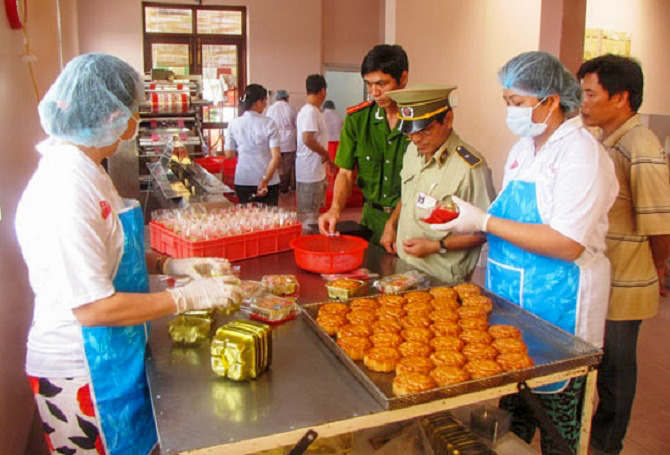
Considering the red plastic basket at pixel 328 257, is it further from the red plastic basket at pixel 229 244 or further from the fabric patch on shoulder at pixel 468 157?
the fabric patch on shoulder at pixel 468 157

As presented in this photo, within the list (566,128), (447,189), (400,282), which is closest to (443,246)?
(447,189)

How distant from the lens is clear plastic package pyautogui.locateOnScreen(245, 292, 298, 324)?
197cm

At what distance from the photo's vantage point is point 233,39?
10930mm

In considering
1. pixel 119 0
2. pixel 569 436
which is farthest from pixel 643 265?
pixel 119 0

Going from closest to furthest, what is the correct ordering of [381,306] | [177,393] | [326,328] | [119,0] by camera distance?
[177,393] < [326,328] < [381,306] < [119,0]

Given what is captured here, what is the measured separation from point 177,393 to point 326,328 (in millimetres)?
534

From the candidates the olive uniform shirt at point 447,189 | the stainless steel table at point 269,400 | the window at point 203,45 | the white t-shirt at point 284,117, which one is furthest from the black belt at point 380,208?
the window at point 203,45

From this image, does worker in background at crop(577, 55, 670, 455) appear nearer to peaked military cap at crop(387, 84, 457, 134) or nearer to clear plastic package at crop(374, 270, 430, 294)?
peaked military cap at crop(387, 84, 457, 134)

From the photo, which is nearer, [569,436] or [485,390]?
[485,390]

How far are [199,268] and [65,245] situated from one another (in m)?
0.68

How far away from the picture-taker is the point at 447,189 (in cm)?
253

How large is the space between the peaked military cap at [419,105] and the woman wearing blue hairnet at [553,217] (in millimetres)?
311

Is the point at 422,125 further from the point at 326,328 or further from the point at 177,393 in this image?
the point at 177,393

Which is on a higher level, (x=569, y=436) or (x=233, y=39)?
(x=233, y=39)
